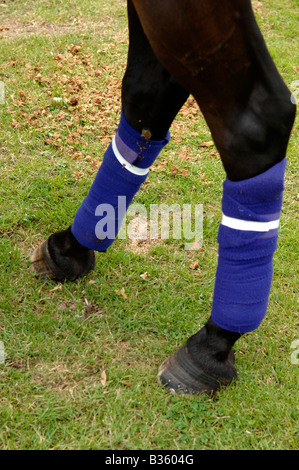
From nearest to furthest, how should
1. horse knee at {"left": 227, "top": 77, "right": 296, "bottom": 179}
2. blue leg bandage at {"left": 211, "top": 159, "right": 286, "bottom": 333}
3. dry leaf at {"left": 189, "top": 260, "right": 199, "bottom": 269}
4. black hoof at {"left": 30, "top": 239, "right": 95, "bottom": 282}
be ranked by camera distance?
horse knee at {"left": 227, "top": 77, "right": 296, "bottom": 179} → blue leg bandage at {"left": 211, "top": 159, "right": 286, "bottom": 333} → black hoof at {"left": 30, "top": 239, "right": 95, "bottom": 282} → dry leaf at {"left": 189, "top": 260, "right": 199, "bottom": 269}

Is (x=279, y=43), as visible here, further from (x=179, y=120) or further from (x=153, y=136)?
(x=153, y=136)

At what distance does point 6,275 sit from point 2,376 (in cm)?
55

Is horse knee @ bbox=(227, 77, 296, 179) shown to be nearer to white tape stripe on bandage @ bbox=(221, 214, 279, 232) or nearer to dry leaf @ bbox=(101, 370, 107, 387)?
white tape stripe on bandage @ bbox=(221, 214, 279, 232)

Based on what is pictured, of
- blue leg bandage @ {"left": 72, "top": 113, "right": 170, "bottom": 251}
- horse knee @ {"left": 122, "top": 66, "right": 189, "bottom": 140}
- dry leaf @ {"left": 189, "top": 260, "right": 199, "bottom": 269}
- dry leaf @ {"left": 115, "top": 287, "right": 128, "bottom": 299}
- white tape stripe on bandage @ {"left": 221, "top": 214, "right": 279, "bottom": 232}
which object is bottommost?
dry leaf @ {"left": 189, "top": 260, "right": 199, "bottom": 269}

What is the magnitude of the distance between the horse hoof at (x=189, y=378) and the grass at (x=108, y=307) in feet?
0.12

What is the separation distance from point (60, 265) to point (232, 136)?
1087 millimetres

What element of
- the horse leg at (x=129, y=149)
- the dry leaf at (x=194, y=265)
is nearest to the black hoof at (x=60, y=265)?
the horse leg at (x=129, y=149)

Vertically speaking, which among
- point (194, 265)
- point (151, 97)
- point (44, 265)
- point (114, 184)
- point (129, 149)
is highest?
point (151, 97)

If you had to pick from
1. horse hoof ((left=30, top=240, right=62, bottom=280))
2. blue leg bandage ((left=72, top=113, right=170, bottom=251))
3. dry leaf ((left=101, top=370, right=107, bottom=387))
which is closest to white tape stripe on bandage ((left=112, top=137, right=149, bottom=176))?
blue leg bandage ((left=72, top=113, right=170, bottom=251))

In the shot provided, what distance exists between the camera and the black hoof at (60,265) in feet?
7.40

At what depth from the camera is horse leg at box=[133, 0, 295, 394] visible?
4.16ft

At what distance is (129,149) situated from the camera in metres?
1.90

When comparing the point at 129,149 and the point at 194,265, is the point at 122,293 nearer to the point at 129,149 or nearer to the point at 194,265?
the point at 194,265

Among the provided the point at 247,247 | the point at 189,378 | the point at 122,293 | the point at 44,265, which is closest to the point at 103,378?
the point at 189,378
